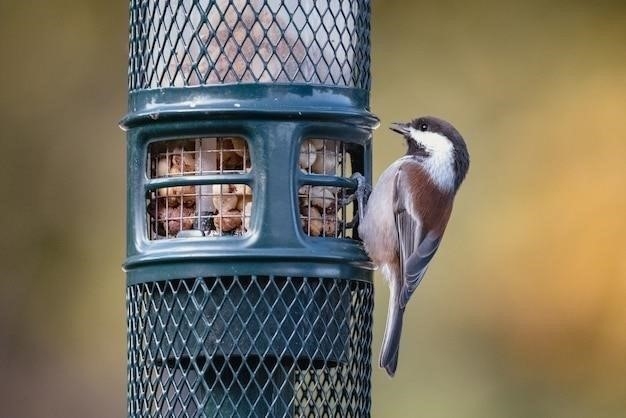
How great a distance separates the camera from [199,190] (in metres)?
4.98

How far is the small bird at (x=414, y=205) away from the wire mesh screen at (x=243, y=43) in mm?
630

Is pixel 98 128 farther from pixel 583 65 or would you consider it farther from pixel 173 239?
pixel 173 239

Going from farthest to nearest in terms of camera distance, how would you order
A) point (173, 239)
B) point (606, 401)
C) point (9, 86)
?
point (9, 86)
point (606, 401)
point (173, 239)

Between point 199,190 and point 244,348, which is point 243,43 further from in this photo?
point 244,348

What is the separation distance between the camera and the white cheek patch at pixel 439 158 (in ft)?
19.0

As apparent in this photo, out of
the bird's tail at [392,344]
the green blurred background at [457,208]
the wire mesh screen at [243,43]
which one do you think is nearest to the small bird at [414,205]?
the bird's tail at [392,344]

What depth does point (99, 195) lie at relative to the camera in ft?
29.2

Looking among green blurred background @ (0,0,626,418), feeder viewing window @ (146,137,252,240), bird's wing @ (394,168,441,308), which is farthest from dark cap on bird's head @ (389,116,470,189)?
green blurred background @ (0,0,626,418)

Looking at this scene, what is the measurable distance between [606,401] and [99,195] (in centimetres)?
270

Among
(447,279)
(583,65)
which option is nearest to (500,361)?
(447,279)

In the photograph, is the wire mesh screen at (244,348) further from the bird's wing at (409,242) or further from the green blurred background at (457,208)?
the green blurred background at (457,208)

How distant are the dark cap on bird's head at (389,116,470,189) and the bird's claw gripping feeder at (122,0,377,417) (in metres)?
0.79

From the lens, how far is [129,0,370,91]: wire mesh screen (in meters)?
4.85

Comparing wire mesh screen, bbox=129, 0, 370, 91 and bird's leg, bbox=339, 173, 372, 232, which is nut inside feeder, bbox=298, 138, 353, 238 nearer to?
A: bird's leg, bbox=339, 173, 372, 232
